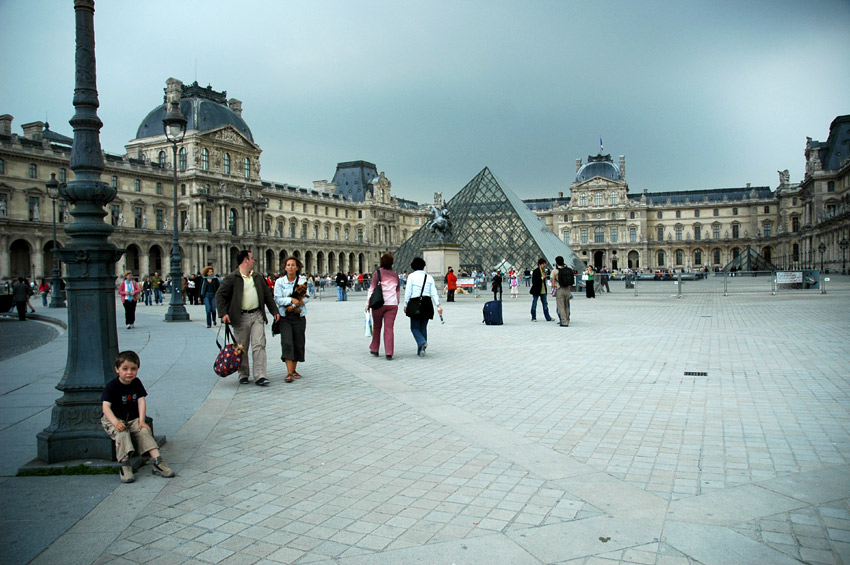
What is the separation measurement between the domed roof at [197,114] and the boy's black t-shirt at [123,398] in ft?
206

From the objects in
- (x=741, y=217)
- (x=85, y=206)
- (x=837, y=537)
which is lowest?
(x=837, y=537)

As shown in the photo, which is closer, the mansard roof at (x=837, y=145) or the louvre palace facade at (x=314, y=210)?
the louvre palace facade at (x=314, y=210)

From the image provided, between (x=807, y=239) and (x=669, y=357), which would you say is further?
(x=807, y=239)

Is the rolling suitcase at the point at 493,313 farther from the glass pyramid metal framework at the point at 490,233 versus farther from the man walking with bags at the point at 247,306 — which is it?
the glass pyramid metal framework at the point at 490,233

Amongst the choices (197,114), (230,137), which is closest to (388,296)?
(197,114)

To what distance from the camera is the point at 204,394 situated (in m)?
6.49

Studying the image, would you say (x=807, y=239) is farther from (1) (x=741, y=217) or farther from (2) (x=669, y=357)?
(2) (x=669, y=357)

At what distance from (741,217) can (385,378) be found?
99509 mm

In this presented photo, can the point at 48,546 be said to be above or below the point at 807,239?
below

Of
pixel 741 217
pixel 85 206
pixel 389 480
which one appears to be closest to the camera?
pixel 389 480

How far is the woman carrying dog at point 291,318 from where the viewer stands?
728cm

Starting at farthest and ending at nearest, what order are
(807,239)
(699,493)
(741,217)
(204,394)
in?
1. (741,217)
2. (807,239)
3. (204,394)
4. (699,493)

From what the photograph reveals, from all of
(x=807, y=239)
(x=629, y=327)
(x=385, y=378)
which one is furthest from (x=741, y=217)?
(x=385, y=378)

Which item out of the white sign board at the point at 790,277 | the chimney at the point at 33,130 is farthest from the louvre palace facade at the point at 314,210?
the white sign board at the point at 790,277
